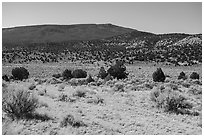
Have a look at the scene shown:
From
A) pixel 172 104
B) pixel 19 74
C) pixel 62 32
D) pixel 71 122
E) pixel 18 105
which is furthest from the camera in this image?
pixel 62 32

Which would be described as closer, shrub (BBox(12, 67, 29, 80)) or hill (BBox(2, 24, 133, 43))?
shrub (BBox(12, 67, 29, 80))

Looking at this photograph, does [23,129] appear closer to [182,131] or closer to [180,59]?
[182,131]

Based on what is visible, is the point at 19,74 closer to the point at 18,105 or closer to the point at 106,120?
the point at 18,105

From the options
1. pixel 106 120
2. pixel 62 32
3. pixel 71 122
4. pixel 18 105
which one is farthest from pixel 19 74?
pixel 62 32

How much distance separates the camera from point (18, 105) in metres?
9.59

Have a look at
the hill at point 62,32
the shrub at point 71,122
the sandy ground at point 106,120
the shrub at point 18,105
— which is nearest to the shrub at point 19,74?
the sandy ground at point 106,120

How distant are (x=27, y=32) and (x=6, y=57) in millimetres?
102752

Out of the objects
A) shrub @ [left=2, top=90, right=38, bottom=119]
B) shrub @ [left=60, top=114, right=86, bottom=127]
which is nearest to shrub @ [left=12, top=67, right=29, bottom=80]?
shrub @ [left=2, top=90, right=38, bottom=119]

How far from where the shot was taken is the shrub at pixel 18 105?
9432mm

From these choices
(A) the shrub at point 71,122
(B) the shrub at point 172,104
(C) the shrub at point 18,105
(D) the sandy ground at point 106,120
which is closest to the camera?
(D) the sandy ground at point 106,120

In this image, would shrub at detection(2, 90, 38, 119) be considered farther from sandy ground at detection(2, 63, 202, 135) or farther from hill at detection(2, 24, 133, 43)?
hill at detection(2, 24, 133, 43)

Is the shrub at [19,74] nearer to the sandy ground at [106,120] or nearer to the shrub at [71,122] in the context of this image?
the sandy ground at [106,120]

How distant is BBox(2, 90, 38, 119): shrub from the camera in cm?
943

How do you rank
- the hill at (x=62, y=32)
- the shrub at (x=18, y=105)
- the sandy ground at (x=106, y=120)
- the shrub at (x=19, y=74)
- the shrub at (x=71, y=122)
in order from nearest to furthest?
the sandy ground at (x=106, y=120) → the shrub at (x=71, y=122) → the shrub at (x=18, y=105) → the shrub at (x=19, y=74) → the hill at (x=62, y=32)
